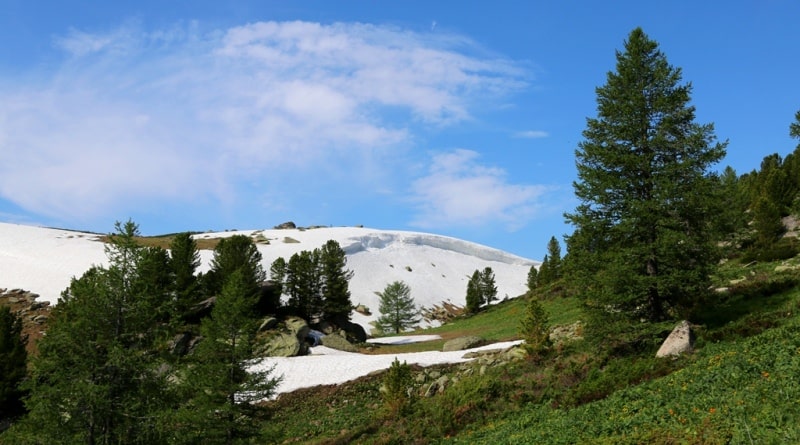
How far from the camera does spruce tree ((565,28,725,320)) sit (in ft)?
60.6

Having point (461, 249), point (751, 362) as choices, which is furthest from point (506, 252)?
point (751, 362)

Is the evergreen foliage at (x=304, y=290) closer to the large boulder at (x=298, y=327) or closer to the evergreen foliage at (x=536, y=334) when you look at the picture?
the large boulder at (x=298, y=327)

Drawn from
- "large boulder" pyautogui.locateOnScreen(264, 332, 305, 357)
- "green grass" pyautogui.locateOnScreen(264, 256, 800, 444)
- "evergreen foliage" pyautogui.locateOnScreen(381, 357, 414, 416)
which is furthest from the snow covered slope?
"evergreen foliage" pyautogui.locateOnScreen(381, 357, 414, 416)

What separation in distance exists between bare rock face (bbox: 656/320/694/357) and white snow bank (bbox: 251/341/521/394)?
60.3 ft

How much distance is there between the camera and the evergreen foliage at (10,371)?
1184 inches

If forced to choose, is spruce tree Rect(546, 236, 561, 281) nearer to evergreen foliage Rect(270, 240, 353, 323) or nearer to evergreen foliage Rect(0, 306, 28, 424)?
evergreen foliage Rect(270, 240, 353, 323)

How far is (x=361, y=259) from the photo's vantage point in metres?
110

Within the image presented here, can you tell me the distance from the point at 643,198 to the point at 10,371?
37.0m

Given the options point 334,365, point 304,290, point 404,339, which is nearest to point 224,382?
point 334,365

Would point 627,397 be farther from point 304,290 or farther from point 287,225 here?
point 287,225

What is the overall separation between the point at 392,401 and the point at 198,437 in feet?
30.6

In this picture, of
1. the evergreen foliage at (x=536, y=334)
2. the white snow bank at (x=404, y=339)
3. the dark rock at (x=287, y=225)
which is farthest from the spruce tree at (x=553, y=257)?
the dark rock at (x=287, y=225)

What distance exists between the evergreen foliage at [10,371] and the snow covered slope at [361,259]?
97.6 ft

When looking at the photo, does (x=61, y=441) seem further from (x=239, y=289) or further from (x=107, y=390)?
(x=239, y=289)
